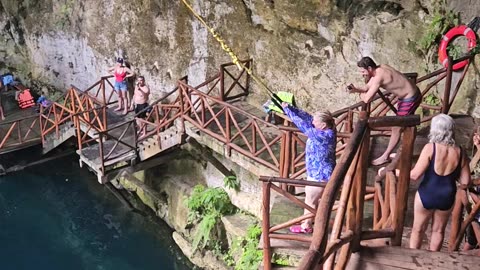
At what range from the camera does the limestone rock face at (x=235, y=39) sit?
10320 mm

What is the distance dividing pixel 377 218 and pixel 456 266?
1024 millimetres

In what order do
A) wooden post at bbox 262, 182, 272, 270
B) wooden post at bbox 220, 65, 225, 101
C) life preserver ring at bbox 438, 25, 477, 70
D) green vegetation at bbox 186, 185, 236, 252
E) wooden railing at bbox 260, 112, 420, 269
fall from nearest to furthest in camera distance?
wooden railing at bbox 260, 112, 420, 269 < wooden post at bbox 262, 182, 272, 270 < life preserver ring at bbox 438, 25, 477, 70 < green vegetation at bbox 186, 185, 236, 252 < wooden post at bbox 220, 65, 225, 101

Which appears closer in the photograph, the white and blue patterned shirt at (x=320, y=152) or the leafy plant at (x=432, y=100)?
the white and blue patterned shirt at (x=320, y=152)

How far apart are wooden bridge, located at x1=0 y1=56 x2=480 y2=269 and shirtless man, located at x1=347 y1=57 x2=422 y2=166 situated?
0.24 meters

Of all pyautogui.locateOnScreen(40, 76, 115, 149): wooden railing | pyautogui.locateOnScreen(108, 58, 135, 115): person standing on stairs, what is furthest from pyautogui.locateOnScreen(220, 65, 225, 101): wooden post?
pyautogui.locateOnScreen(108, 58, 135, 115): person standing on stairs

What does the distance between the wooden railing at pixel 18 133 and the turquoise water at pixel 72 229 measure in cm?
131

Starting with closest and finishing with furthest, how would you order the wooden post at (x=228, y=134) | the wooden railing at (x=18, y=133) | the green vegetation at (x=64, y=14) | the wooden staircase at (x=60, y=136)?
1. the wooden post at (x=228, y=134)
2. the wooden staircase at (x=60, y=136)
3. the wooden railing at (x=18, y=133)
4. the green vegetation at (x=64, y=14)

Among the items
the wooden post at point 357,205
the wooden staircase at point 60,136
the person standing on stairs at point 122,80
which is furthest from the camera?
the person standing on stairs at point 122,80

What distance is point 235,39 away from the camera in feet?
42.5

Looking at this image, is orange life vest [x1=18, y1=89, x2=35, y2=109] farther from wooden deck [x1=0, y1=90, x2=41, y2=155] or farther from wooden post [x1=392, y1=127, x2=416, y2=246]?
wooden post [x1=392, y1=127, x2=416, y2=246]

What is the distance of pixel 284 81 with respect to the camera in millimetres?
12312

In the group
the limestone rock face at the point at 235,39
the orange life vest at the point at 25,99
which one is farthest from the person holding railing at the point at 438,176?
the orange life vest at the point at 25,99

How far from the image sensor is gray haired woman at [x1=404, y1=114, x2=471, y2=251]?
4617 mm

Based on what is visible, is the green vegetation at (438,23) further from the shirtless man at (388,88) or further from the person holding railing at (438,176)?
the person holding railing at (438,176)
